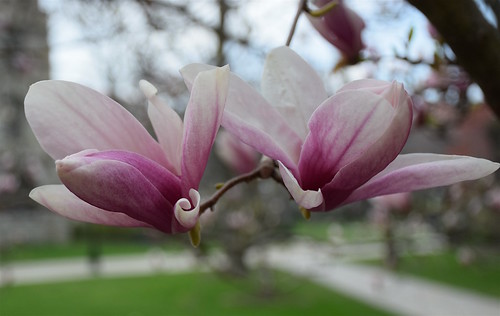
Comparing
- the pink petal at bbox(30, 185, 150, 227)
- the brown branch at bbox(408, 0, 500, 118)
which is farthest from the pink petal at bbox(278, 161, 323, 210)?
the brown branch at bbox(408, 0, 500, 118)

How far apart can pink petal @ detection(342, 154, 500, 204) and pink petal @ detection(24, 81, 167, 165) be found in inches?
7.1

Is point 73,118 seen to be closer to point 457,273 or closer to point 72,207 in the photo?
point 72,207

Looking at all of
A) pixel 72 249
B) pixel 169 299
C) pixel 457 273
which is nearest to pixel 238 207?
pixel 169 299

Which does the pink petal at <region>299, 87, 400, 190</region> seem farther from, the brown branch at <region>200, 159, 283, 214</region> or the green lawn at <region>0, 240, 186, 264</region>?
the green lawn at <region>0, 240, 186, 264</region>

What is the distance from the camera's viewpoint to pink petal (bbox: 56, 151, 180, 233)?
35 centimetres

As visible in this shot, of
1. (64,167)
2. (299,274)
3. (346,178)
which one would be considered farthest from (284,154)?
(299,274)

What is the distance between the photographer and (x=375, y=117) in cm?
37

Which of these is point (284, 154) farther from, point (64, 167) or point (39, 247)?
point (39, 247)

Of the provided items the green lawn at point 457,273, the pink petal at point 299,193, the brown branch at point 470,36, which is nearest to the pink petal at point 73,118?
the pink petal at point 299,193

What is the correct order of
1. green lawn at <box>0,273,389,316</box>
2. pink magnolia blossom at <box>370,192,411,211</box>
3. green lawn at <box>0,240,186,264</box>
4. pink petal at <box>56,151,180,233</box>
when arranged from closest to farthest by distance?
1. pink petal at <box>56,151,180,233</box>
2. pink magnolia blossom at <box>370,192,411,211</box>
3. green lawn at <box>0,273,389,316</box>
4. green lawn at <box>0,240,186,264</box>

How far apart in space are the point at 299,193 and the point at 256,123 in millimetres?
69

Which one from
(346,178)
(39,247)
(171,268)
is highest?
(346,178)

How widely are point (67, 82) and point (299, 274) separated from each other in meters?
8.70

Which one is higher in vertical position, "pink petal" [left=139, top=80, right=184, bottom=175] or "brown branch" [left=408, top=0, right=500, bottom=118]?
"brown branch" [left=408, top=0, right=500, bottom=118]
